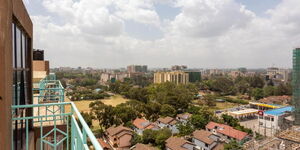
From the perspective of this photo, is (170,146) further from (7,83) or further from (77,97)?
(77,97)

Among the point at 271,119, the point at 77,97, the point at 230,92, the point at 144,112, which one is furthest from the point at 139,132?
the point at 230,92

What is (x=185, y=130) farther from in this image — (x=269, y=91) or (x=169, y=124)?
(x=269, y=91)

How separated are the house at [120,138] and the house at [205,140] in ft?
15.8

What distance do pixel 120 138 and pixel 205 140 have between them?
595cm

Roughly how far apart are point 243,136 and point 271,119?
23.7ft

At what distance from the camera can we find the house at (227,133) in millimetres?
15062

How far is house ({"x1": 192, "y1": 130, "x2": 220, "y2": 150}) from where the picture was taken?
45.6 feet


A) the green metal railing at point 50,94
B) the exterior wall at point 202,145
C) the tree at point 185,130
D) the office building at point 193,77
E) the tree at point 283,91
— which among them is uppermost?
the green metal railing at point 50,94

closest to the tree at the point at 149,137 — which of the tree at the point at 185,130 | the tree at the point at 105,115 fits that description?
the tree at the point at 185,130

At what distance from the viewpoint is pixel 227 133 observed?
1587 cm

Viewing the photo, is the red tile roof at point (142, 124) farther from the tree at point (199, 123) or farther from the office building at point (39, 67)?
the office building at point (39, 67)

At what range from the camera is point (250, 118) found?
2473cm

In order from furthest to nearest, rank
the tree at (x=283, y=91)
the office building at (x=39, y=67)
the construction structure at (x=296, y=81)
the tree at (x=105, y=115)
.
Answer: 1. the tree at (x=283, y=91)
2. the construction structure at (x=296, y=81)
3. the tree at (x=105, y=115)
4. the office building at (x=39, y=67)

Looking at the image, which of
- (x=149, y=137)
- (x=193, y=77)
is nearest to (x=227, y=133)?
(x=149, y=137)
